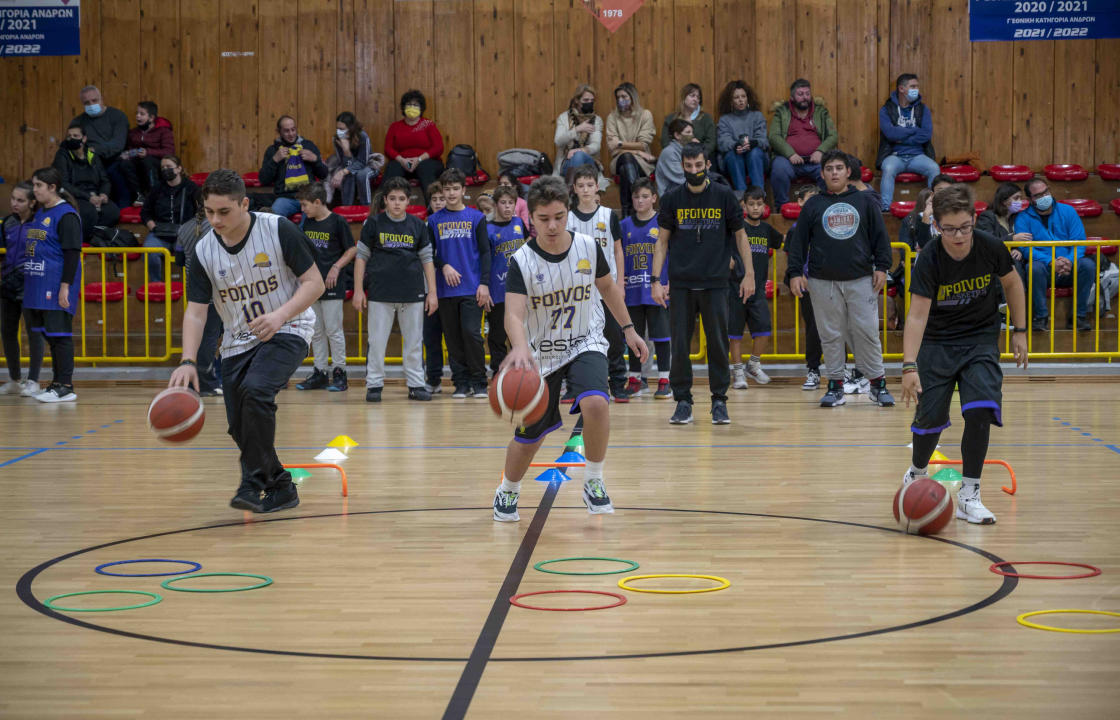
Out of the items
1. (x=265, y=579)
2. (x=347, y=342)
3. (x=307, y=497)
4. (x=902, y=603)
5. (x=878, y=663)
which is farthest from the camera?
(x=347, y=342)

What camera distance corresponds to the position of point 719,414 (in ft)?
30.9

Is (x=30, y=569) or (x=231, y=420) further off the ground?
(x=231, y=420)

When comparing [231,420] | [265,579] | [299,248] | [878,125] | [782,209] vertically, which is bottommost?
[265,579]

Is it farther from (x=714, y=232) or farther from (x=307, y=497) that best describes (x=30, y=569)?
(x=714, y=232)

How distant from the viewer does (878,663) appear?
3486 millimetres

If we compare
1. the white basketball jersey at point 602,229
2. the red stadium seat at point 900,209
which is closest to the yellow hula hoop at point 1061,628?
the white basketball jersey at point 602,229

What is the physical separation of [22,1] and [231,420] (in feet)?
44.2

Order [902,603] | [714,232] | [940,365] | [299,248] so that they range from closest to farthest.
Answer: [902,603]
[940,365]
[299,248]
[714,232]

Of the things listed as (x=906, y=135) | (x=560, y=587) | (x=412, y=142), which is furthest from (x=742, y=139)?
(x=560, y=587)

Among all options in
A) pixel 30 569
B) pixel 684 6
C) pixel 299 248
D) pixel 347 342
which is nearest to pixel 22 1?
pixel 347 342

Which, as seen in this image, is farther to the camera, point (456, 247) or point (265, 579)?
A: point (456, 247)

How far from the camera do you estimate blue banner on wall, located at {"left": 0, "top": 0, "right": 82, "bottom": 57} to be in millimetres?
17109

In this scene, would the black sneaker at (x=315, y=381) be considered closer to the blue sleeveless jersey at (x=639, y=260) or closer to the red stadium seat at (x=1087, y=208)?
the blue sleeveless jersey at (x=639, y=260)

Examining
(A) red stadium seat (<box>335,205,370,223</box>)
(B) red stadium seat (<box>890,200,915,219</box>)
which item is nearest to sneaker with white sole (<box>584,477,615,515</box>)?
(A) red stadium seat (<box>335,205,370,223</box>)
